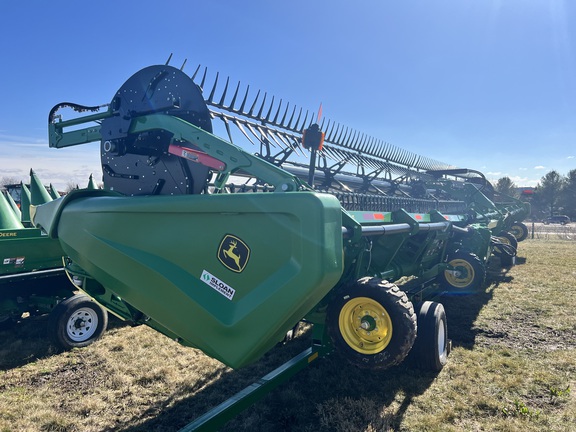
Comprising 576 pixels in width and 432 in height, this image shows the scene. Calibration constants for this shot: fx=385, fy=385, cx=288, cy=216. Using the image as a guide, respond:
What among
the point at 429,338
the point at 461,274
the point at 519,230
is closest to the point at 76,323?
the point at 429,338

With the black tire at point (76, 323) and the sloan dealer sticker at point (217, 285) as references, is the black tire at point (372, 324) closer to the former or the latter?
the sloan dealer sticker at point (217, 285)

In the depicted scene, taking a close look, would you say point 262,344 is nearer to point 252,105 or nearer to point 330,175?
point 252,105

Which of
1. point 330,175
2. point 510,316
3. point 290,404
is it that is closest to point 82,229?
point 290,404

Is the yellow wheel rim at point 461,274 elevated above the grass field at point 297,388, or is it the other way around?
the yellow wheel rim at point 461,274

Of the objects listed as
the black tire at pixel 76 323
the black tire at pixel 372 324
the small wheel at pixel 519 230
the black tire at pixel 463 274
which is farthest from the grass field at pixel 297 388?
the small wheel at pixel 519 230

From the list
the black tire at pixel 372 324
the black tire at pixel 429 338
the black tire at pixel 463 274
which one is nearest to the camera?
the black tire at pixel 372 324

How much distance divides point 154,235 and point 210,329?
0.71m

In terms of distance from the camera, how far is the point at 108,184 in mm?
3355

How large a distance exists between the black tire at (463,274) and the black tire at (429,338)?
2823 mm

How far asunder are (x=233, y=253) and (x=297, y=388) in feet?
6.01

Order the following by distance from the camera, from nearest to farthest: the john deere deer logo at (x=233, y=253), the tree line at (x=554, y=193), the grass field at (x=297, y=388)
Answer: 1. the john deere deer logo at (x=233, y=253)
2. the grass field at (x=297, y=388)
3. the tree line at (x=554, y=193)

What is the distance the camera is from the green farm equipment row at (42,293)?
449 cm

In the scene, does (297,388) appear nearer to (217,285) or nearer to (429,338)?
(429,338)

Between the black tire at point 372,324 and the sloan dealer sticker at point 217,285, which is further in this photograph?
the black tire at point 372,324
